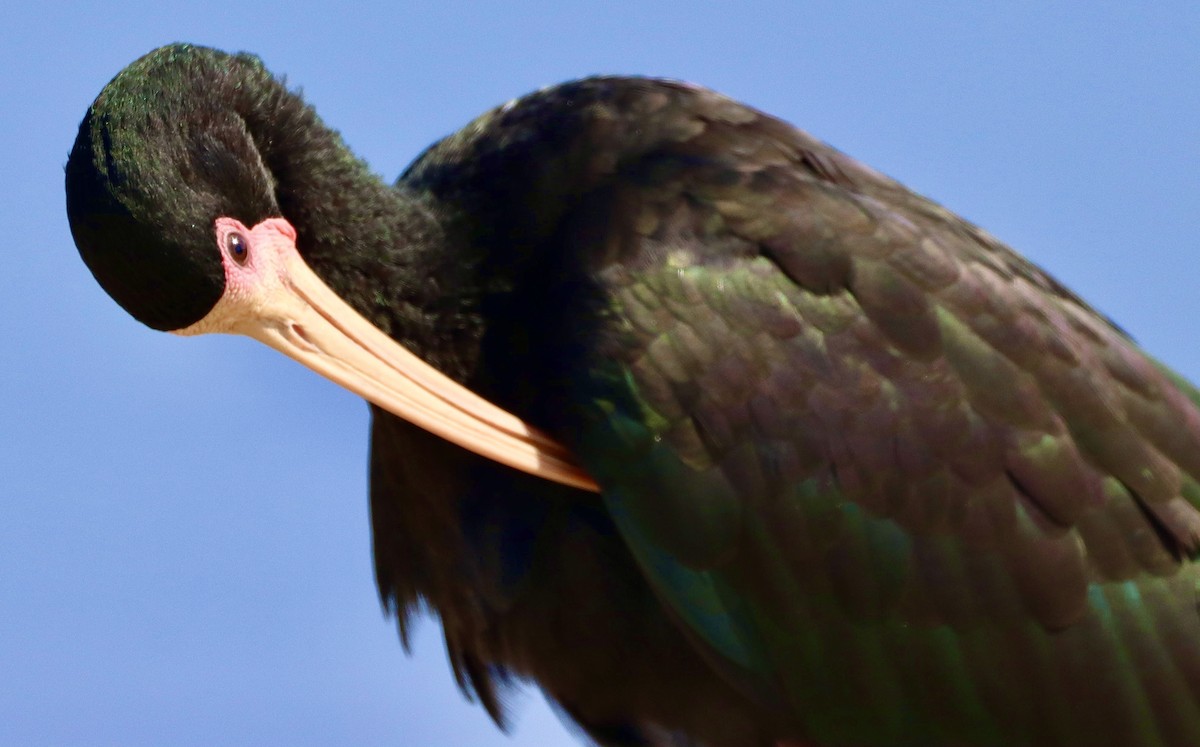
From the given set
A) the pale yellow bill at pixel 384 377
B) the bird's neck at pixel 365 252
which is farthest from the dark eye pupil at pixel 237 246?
the bird's neck at pixel 365 252

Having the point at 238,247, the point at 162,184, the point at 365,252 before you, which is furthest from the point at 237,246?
the point at 365,252

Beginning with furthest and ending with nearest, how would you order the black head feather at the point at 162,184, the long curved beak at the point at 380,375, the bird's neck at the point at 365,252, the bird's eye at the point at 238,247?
the bird's neck at the point at 365,252 < the long curved beak at the point at 380,375 < the bird's eye at the point at 238,247 < the black head feather at the point at 162,184

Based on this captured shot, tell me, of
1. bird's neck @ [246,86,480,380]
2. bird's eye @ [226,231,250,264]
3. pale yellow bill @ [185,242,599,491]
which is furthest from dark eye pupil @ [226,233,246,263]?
bird's neck @ [246,86,480,380]

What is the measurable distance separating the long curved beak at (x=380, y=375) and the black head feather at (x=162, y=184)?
15cm

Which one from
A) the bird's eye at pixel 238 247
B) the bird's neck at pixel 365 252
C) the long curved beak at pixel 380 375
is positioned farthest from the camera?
the bird's neck at pixel 365 252

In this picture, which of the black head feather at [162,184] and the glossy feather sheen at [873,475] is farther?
the glossy feather sheen at [873,475]

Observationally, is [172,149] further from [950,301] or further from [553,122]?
[950,301]

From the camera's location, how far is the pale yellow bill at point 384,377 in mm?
4316

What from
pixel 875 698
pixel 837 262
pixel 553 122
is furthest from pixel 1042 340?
pixel 553 122

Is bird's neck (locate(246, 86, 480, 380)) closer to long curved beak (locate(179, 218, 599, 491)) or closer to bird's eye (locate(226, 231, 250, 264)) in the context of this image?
long curved beak (locate(179, 218, 599, 491))

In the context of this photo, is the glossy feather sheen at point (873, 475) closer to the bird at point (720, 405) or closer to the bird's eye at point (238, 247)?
the bird at point (720, 405)

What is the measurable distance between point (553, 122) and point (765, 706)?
166 centimetres

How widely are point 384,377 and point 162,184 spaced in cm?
74

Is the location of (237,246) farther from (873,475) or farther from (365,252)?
(873,475)
